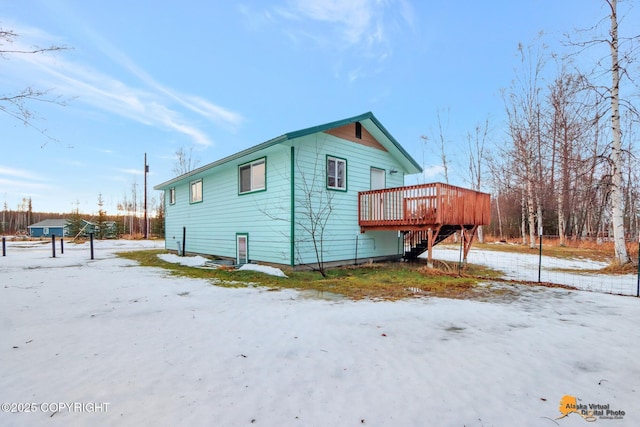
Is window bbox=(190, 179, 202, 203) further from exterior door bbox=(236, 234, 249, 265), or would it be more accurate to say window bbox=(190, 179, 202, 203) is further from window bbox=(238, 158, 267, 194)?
exterior door bbox=(236, 234, 249, 265)

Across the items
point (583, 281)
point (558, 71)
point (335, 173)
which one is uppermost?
point (558, 71)

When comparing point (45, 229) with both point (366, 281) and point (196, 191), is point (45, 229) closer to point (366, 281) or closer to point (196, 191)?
point (196, 191)

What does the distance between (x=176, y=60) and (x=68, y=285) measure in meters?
10.6

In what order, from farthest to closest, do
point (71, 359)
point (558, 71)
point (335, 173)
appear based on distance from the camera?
point (558, 71)
point (335, 173)
point (71, 359)

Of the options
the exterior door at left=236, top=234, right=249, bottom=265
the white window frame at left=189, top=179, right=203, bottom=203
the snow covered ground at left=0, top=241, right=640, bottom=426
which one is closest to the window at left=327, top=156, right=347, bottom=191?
the exterior door at left=236, top=234, right=249, bottom=265

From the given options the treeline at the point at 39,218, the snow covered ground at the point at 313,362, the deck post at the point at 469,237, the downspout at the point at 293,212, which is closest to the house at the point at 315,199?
the downspout at the point at 293,212

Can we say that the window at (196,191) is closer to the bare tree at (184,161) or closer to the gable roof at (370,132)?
the gable roof at (370,132)

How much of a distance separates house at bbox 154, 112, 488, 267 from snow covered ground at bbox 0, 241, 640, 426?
4.11m

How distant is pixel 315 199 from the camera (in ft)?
30.5

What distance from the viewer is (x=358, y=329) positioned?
3852 millimetres

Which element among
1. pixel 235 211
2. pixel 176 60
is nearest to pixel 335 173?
pixel 235 211

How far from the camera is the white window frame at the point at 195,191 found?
13.5m

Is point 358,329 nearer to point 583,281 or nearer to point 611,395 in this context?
point 611,395

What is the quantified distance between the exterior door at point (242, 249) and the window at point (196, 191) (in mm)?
3934
